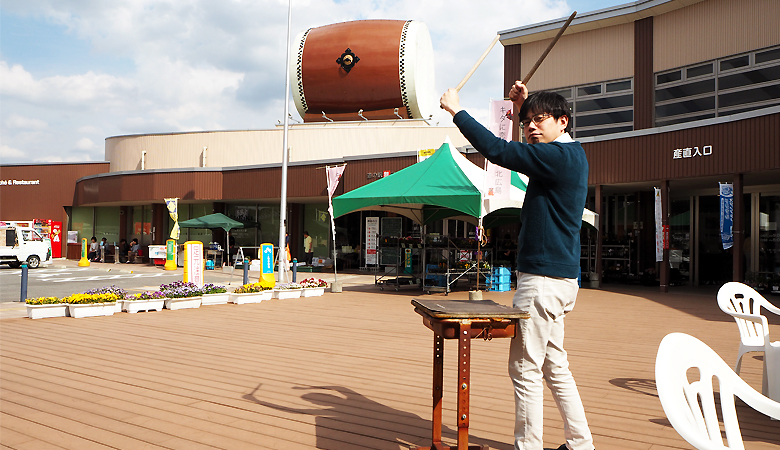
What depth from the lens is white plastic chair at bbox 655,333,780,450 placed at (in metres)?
1.75

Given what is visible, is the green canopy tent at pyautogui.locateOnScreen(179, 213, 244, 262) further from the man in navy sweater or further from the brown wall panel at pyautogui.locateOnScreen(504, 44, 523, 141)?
the man in navy sweater

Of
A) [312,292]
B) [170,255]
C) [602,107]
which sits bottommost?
[312,292]

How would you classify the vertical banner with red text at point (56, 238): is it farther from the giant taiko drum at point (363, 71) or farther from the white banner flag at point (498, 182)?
the white banner flag at point (498, 182)

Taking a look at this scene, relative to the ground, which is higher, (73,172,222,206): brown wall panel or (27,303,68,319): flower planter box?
(73,172,222,206): brown wall panel

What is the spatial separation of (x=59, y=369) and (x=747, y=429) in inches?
213

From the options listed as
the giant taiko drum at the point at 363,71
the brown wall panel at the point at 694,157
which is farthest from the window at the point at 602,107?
the giant taiko drum at the point at 363,71

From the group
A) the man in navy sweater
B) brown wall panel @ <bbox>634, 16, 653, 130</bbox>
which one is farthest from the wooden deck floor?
→ brown wall panel @ <bbox>634, 16, 653, 130</bbox>

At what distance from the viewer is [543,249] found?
110 inches

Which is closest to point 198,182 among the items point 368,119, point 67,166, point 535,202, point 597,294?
point 368,119

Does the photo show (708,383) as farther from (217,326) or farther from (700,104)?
(700,104)

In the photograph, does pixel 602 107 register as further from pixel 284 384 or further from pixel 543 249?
pixel 543 249

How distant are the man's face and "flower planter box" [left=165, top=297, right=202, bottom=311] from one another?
843cm

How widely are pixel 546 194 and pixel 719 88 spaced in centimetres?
1638

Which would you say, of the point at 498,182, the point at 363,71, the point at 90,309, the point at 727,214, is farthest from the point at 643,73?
the point at 90,309
